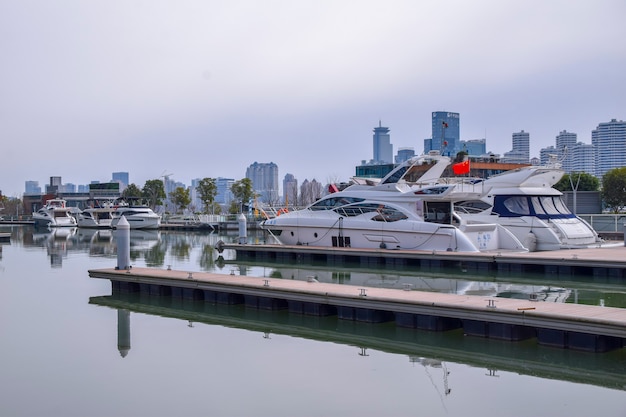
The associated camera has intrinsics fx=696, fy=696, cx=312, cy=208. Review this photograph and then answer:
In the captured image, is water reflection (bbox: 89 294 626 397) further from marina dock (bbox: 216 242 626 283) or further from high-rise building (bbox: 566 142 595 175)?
high-rise building (bbox: 566 142 595 175)

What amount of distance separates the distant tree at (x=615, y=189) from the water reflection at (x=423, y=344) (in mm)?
41499

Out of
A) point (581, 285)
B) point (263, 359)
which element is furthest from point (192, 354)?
point (581, 285)

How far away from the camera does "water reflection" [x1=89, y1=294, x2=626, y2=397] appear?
Result: 11.3 m

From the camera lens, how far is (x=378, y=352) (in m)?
12.7

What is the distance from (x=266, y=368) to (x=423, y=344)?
3.19m

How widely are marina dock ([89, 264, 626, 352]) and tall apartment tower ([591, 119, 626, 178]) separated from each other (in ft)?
349

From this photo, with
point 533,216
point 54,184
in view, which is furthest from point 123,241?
point 54,184

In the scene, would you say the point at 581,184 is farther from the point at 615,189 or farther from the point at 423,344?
the point at 423,344

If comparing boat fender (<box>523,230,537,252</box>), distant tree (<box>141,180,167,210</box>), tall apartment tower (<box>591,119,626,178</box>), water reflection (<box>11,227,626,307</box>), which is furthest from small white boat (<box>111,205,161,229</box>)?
tall apartment tower (<box>591,119,626,178</box>)

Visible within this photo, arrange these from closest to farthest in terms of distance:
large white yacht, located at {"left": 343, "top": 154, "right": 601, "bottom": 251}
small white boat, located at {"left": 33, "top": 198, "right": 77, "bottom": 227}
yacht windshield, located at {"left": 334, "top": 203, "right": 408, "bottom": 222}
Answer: large white yacht, located at {"left": 343, "top": 154, "right": 601, "bottom": 251} → yacht windshield, located at {"left": 334, "top": 203, "right": 408, "bottom": 222} → small white boat, located at {"left": 33, "top": 198, "right": 77, "bottom": 227}

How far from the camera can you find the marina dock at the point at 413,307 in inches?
475

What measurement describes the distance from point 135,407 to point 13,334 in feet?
20.7

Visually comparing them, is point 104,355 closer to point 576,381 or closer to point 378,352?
point 378,352

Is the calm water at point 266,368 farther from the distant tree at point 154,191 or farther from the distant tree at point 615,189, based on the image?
the distant tree at point 154,191
